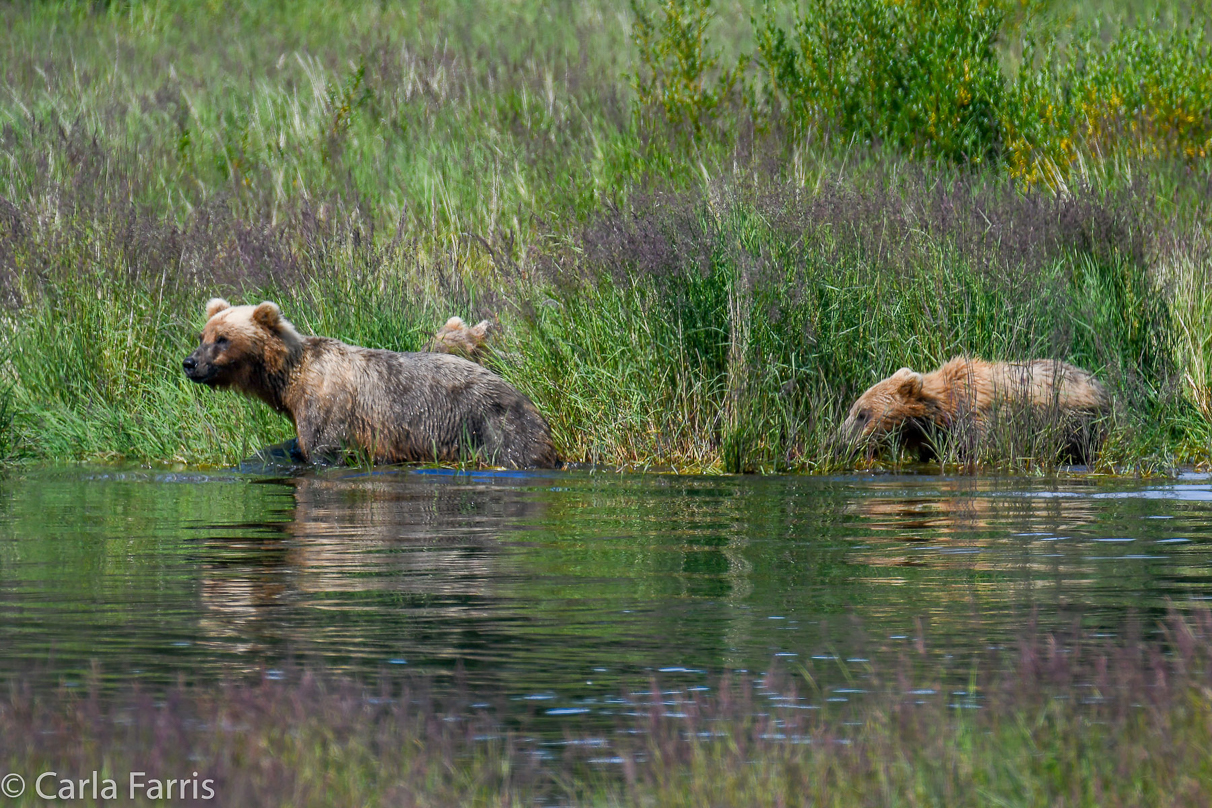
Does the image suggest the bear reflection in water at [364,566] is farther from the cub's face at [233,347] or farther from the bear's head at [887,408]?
the bear's head at [887,408]

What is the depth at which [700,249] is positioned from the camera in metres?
14.3

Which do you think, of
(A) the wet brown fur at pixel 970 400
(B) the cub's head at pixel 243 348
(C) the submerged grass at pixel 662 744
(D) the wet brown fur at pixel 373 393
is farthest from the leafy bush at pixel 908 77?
(C) the submerged grass at pixel 662 744

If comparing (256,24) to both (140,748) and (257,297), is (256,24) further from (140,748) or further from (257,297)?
(140,748)

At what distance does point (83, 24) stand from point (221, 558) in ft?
108

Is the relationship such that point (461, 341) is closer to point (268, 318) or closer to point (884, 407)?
point (268, 318)

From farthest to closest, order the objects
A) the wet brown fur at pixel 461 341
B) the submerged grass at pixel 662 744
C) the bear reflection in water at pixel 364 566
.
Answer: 1. the wet brown fur at pixel 461 341
2. the bear reflection in water at pixel 364 566
3. the submerged grass at pixel 662 744

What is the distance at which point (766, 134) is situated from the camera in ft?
77.2

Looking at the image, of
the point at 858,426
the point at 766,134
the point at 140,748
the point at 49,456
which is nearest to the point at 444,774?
the point at 140,748

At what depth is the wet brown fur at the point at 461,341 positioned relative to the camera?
16.3 meters

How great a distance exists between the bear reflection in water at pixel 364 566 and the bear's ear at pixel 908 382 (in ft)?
10.8

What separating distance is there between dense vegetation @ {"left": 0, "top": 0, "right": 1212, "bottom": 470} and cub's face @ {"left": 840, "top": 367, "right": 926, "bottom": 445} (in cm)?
28

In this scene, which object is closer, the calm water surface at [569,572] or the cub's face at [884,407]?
the calm water surface at [569,572]

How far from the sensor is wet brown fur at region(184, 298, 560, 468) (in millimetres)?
14633

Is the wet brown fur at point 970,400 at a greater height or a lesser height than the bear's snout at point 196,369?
lesser
